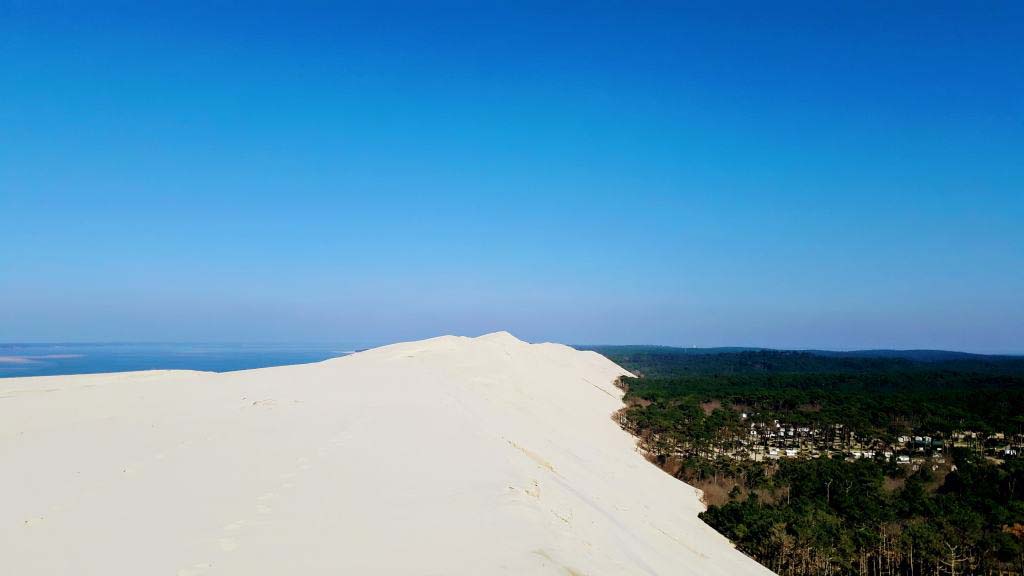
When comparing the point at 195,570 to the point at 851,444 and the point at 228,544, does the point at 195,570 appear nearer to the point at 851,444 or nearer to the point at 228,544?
the point at 228,544

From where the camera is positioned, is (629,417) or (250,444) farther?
(629,417)

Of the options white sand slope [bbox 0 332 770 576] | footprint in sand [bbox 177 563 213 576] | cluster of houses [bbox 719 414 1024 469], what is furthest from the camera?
cluster of houses [bbox 719 414 1024 469]

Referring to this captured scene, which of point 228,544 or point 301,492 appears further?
point 301,492

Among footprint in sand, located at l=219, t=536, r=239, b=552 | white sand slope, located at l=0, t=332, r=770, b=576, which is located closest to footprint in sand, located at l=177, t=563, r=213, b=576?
white sand slope, located at l=0, t=332, r=770, b=576

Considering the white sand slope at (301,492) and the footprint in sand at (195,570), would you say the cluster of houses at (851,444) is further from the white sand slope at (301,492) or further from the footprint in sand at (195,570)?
the footprint in sand at (195,570)

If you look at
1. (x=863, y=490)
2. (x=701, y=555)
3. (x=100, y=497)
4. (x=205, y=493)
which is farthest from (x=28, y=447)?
(x=863, y=490)

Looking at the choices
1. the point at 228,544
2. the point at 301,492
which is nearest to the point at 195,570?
the point at 228,544

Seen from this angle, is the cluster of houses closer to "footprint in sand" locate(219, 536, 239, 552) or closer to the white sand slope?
the white sand slope

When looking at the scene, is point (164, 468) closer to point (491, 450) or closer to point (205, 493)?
point (205, 493)
